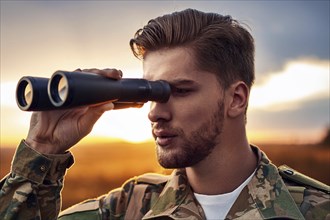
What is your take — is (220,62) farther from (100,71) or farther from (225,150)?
(100,71)

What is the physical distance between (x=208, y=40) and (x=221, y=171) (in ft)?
2.56

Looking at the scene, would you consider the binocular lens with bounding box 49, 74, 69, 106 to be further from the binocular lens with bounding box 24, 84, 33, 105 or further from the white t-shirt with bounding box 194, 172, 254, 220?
the white t-shirt with bounding box 194, 172, 254, 220

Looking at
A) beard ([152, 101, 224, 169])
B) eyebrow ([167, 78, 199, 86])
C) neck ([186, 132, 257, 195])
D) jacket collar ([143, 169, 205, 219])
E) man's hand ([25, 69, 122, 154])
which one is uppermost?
eyebrow ([167, 78, 199, 86])

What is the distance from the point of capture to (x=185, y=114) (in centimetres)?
296

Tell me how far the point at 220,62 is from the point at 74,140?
978mm

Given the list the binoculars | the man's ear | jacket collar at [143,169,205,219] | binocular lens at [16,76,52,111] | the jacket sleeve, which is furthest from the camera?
the man's ear

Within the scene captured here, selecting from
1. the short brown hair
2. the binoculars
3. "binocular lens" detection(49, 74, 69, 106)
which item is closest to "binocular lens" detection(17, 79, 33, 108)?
the binoculars

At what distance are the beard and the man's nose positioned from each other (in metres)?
0.04

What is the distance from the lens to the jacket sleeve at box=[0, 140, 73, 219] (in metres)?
2.72

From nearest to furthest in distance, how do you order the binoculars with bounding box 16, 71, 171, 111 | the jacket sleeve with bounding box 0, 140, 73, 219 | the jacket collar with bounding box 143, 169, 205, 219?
the binoculars with bounding box 16, 71, 171, 111 < the jacket sleeve with bounding box 0, 140, 73, 219 < the jacket collar with bounding box 143, 169, 205, 219

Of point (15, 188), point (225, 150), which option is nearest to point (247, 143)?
point (225, 150)

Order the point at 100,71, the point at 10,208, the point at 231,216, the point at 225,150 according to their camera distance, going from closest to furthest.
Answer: the point at 100,71 < the point at 10,208 < the point at 231,216 < the point at 225,150

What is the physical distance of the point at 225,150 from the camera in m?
3.18

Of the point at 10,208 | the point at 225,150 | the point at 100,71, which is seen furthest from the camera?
the point at 225,150
